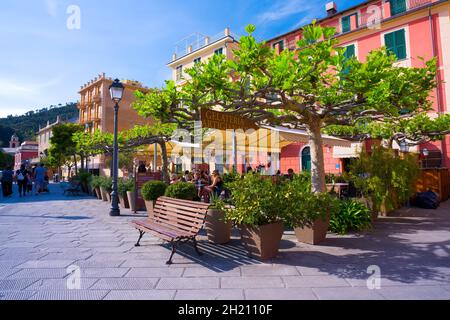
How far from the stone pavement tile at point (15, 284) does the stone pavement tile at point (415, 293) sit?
163 inches

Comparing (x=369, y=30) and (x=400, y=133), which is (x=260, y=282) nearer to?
(x=400, y=133)

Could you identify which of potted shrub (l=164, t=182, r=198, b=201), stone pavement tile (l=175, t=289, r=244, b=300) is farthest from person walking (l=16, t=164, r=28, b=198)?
stone pavement tile (l=175, t=289, r=244, b=300)

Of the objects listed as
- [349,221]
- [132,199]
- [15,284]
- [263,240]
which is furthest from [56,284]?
[132,199]

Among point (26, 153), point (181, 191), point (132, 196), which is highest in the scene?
point (26, 153)

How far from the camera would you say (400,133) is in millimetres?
11391

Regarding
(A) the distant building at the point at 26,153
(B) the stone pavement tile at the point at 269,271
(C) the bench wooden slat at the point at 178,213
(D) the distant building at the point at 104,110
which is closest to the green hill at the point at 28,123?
(A) the distant building at the point at 26,153

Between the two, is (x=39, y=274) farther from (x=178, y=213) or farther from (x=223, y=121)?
(x=223, y=121)

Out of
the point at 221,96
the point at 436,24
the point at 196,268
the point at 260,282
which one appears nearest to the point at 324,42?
the point at 221,96

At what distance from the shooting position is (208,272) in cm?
372

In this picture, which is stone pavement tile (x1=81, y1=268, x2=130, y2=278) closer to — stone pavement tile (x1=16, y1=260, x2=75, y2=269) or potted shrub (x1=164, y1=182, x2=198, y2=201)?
stone pavement tile (x1=16, y1=260, x2=75, y2=269)

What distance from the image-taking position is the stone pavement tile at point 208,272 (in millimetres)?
3610

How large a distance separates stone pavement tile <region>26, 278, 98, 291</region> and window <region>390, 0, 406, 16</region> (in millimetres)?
20655

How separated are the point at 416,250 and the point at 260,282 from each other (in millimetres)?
3070

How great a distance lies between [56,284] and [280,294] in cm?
269
